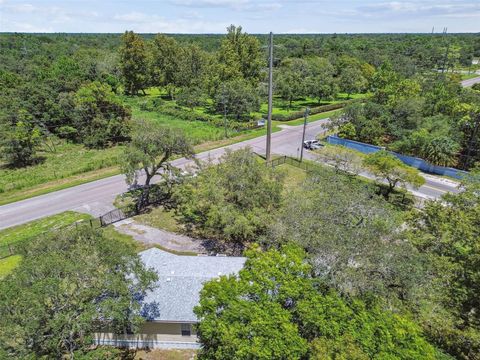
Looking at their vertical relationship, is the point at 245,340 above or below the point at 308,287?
below

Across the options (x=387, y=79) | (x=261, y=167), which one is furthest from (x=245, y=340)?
(x=387, y=79)

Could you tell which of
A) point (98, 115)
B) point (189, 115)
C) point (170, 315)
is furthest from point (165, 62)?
point (170, 315)

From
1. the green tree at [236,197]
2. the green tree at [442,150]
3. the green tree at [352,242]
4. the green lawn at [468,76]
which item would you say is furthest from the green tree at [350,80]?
the green tree at [352,242]

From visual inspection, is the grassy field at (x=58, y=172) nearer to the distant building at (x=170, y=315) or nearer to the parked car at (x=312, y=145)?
the distant building at (x=170, y=315)

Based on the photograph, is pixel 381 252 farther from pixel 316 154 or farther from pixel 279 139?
pixel 279 139

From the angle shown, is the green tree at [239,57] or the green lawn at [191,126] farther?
the green tree at [239,57]

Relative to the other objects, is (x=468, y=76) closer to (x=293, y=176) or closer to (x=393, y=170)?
(x=293, y=176)
